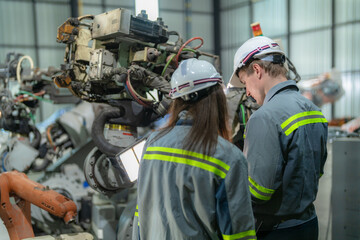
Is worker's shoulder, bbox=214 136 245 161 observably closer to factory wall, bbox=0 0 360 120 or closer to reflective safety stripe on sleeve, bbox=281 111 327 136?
reflective safety stripe on sleeve, bbox=281 111 327 136

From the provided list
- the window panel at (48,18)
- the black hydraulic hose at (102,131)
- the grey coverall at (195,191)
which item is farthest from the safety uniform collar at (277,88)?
the window panel at (48,18)

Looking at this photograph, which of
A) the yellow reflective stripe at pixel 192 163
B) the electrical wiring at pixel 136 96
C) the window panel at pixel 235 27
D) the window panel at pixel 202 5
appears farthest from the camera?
the window panel at pixel 202 5

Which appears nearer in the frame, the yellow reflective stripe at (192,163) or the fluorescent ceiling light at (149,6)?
the yellow reflective stripe at (192,163)

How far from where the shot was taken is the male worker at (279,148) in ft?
5.61

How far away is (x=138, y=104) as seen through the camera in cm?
274

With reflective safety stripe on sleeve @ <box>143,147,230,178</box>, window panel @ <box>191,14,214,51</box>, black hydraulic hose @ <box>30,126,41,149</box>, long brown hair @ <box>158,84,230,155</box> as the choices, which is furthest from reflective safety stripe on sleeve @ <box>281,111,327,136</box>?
window panel @ <box>191,14,214,51</box>

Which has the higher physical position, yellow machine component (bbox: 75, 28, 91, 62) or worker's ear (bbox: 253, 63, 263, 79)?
yellow machine component (bbox: 75, 28, 91, 62)

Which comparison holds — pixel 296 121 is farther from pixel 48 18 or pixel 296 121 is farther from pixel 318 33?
pixel 48 18

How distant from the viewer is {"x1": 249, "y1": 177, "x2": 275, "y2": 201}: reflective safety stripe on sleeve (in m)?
1.72

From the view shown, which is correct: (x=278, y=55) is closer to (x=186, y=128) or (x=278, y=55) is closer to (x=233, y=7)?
(x=186, y=128)

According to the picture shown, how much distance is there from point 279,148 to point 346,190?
160 cm

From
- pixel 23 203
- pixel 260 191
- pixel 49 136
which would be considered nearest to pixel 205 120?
→ pixel 260 191

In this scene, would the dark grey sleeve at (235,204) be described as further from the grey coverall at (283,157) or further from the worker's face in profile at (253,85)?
the worker's face in profile at (253,85)

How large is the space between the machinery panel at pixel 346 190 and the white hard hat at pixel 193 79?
76.1 inches
